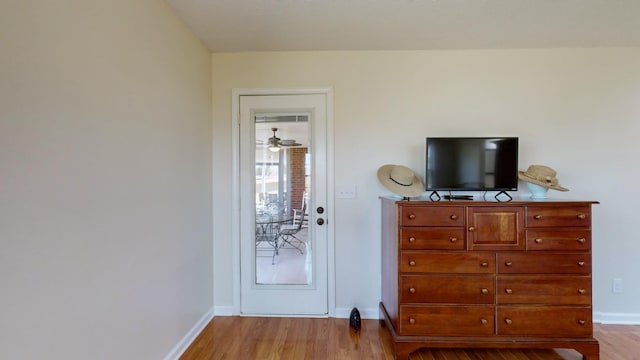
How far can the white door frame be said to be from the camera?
103 inches

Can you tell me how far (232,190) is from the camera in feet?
8.73

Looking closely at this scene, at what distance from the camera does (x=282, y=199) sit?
2.68 meters

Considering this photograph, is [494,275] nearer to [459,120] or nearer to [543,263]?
[543,263]

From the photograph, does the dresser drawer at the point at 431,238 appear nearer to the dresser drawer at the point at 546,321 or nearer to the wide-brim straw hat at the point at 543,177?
the dresser drawer at the point at 546,321

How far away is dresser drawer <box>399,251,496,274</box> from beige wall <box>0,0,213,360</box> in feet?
5.46

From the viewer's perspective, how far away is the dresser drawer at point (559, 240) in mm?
1975

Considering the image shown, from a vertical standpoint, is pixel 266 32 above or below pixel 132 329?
above

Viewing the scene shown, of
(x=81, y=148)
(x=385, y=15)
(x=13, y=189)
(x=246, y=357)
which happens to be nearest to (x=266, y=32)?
(x=385, y=15)

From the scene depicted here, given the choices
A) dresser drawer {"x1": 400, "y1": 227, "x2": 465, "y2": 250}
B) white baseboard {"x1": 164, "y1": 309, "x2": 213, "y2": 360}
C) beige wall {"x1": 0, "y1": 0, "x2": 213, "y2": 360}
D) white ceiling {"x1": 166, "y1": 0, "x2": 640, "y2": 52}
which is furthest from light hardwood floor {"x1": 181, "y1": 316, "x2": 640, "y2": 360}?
white ceiling {"x1": 166, "y1": 0, "x2": 640, "y2": 52}

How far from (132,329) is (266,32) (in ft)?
7.28

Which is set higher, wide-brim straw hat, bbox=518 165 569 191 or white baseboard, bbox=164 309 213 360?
wide-brim straw hat, bbox=518 165 569 191

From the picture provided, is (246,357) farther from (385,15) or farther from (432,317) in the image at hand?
(385,15)

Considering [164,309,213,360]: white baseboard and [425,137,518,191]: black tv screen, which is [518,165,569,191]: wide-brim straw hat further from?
[164,309,213,360]: white baseboard

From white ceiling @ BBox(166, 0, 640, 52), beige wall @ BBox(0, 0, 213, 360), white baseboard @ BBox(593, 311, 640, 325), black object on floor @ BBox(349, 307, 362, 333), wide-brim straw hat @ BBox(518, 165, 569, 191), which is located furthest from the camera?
white baseboard @ BBox(593, 311, 640, 325)
